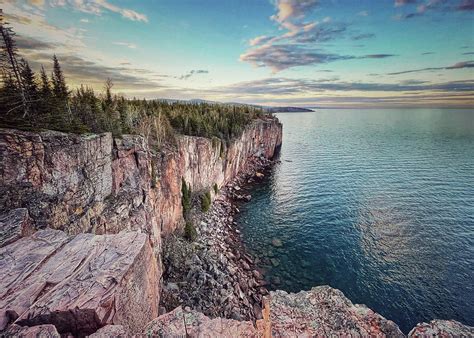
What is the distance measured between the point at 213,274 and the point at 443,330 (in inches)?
1018

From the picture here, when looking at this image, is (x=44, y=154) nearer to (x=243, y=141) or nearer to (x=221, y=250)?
(x=221, y=250)

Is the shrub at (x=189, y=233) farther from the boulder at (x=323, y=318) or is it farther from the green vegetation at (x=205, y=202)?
the boulder at (x=323, y=318)

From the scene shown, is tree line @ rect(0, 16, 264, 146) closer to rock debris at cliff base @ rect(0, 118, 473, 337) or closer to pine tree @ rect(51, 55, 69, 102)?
pine tree @ rect(51, 55, 69, 102)

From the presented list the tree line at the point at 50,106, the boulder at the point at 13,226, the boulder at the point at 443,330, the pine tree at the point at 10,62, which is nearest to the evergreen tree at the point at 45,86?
the tree line at the point at 50,106

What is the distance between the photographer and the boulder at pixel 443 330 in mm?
4828

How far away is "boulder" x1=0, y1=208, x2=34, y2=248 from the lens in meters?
7.84

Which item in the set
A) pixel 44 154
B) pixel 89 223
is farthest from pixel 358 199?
pixel 44 154

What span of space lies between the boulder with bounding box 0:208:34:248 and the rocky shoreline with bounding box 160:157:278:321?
591 inches

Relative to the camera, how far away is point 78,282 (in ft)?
20.5

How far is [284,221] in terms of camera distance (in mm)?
41781

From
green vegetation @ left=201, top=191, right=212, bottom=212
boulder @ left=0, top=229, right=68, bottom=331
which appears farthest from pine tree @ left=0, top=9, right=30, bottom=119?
green vegetation @ left=201, top=191, right=212, bottom=212

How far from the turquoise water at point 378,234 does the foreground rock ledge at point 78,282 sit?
25.7 meters

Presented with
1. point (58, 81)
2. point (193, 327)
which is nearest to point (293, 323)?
point (193, 327)

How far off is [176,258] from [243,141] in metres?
51.3
